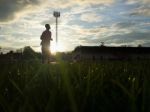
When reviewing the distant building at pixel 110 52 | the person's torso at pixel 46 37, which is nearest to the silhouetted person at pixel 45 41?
the person's torso at pixel 46 37

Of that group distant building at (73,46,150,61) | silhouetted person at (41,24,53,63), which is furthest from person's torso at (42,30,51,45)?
distant building at (73,46,150,61)

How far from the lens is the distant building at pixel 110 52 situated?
6509 centimetres

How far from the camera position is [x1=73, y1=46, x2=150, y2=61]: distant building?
6509 centimetres

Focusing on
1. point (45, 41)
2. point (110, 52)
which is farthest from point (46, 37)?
point (110, 52)

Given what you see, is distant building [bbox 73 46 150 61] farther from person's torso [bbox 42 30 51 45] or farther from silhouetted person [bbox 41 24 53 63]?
person's torso [bbox 42 30 51 45]

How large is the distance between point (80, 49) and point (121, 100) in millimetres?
63138

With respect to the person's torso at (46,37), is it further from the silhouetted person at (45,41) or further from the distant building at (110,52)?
the distant building at (110,52)

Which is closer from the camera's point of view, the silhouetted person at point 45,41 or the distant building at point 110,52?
the silhouetted person at point 45,41

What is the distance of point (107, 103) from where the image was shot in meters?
1.50

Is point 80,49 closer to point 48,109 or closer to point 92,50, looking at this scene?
point 92,50

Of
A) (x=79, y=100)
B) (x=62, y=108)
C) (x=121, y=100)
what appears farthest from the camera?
(x=121, y=100)

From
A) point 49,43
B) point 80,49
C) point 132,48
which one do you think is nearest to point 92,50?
point 80,49

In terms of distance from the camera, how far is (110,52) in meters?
69.6

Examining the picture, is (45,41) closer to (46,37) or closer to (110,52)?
(46,37)
